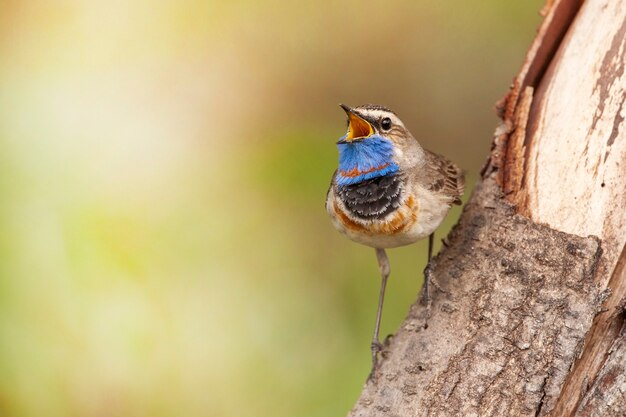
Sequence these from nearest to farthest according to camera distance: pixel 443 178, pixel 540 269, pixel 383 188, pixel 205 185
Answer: pixel 540 269 < pixel 383 188 < pixel 443 178 < pixel 205 185

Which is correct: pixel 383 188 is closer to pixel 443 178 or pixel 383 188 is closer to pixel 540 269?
pixel 443 178

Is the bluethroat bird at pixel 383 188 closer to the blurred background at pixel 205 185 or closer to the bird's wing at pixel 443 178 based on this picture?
the bird's wing at pixel 443 178

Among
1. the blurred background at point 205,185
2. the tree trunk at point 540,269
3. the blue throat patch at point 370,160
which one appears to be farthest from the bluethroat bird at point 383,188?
the blurred background at point 205,185

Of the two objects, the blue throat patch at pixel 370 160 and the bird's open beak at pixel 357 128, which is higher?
the bird's open beak at pixel 357 128

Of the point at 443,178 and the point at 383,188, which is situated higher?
the point at 443,178

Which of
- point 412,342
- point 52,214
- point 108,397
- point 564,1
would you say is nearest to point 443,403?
point 412,342

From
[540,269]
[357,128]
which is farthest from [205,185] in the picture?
[540,269]

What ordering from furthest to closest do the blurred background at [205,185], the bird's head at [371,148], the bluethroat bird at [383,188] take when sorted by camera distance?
the blurred background at [205,185] → the bird's head at [371,148] → the bluethroat bird at [383,188]
